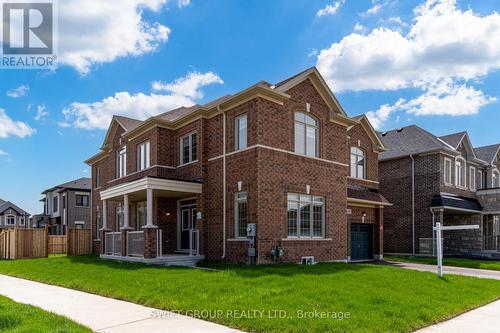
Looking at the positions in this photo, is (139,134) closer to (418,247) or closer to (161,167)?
(161,167)

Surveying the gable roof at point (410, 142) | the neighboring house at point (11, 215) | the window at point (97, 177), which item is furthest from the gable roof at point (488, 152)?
the neighboring house at point (11, 215)

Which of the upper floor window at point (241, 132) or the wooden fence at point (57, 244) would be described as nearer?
the upper floor window at point (241, 132)

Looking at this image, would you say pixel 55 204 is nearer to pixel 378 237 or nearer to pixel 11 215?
pixel 11 215

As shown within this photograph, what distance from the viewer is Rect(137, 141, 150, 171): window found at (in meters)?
20.1

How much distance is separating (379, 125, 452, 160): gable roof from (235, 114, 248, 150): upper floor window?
13.7 m

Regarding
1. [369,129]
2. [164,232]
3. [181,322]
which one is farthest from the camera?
[369,129]

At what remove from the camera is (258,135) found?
15.1 meters

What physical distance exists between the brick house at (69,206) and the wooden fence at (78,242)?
1516 centimetres

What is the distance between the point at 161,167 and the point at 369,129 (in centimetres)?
1104

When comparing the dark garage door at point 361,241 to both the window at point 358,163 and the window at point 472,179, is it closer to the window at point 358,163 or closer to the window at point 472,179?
the window at point 358,163

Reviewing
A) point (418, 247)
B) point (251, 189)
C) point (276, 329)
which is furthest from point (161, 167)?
point (418, 247)

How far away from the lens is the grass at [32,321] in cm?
661

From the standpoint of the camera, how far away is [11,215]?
57.6m

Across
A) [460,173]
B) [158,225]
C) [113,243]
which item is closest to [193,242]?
[158,225]
